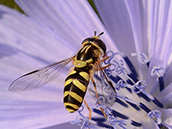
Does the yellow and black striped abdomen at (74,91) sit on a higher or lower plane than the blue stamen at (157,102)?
higher

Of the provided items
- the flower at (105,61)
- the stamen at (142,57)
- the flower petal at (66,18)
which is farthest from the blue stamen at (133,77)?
the flower petal at (66,18)

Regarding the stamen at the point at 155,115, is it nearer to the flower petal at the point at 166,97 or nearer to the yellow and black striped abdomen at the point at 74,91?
the flower petal at the point at 166,97

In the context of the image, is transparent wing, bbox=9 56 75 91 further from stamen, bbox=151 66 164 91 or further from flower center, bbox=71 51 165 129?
stamen, bbox=151 66 164 91

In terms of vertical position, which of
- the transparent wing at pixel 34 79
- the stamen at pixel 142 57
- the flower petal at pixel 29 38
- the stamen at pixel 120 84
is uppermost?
the flower petal at pixel 29 38

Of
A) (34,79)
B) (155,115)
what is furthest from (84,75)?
(155,115)

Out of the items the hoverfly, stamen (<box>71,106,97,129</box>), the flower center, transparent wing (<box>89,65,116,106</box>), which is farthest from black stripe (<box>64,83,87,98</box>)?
stamen (<box>71,106,97,129</box>)

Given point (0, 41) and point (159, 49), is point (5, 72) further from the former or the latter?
point (159, 49)

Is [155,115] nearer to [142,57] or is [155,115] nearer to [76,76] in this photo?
[142,57]

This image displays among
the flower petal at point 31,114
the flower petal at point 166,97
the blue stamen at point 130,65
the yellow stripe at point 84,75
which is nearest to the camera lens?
the yellow stripe at point 84,75
